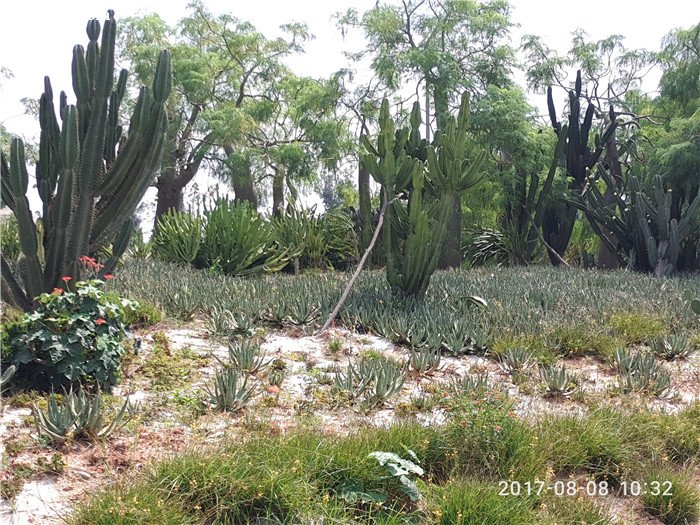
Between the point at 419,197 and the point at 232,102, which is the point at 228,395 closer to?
the point at 419,197

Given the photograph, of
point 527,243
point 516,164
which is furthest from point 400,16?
point 527,243

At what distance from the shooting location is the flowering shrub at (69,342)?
4.61m

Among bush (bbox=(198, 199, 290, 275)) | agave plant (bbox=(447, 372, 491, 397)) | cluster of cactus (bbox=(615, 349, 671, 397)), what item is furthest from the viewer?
bush (bbox=(198, 199, 290, 275))

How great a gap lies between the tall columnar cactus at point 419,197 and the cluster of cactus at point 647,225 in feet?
19.8

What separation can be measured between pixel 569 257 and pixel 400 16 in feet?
26.3

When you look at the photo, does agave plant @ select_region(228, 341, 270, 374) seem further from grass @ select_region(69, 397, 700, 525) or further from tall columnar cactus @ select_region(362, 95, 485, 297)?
tall columnar cactus @ select_region(362, 95, 485, 297)

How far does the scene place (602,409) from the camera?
4602mm

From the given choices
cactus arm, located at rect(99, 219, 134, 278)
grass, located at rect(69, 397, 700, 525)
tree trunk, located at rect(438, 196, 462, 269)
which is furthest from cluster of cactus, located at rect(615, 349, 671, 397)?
tree trunk, located at rect(438, 196, 462, 269)

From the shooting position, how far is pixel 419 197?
819 cm

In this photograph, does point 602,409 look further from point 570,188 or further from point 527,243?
point 570,188

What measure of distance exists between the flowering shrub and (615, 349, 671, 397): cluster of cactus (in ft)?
13.1

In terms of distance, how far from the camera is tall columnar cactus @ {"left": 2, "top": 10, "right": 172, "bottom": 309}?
18.2 feet

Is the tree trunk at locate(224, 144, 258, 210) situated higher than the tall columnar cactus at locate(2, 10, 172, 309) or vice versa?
the tree trunk at locate(224, 144, 258, 210)

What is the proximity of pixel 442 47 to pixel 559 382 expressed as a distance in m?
14.3
